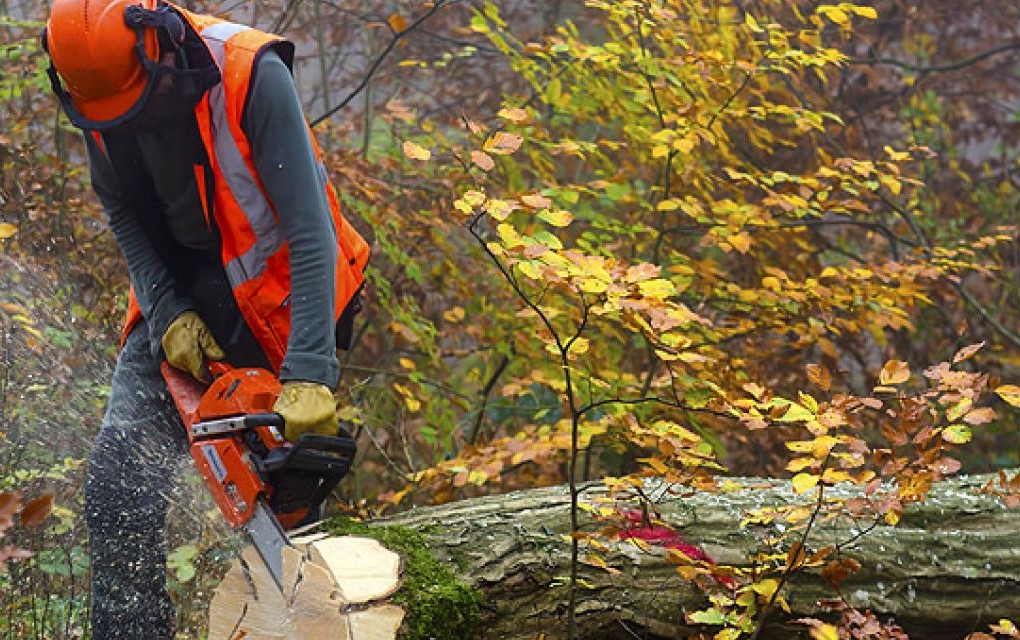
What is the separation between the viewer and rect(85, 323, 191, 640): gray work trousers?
270 centimetres

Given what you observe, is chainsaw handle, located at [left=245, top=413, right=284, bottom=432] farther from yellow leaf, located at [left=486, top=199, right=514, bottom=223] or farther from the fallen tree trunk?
yellow leaf, located at [left=486, top=199, right=514, bottom=223]

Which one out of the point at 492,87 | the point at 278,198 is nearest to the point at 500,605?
the point at 278,198

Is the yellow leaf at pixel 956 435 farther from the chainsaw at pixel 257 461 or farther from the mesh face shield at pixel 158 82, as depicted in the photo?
the mesh face shield at pixel 158 82

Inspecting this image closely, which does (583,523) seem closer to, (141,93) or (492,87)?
(141,93)

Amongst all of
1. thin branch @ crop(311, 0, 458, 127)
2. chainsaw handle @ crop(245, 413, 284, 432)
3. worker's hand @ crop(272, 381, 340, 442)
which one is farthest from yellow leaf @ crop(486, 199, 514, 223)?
thin branch @ crop(311, 0, 458, 127)

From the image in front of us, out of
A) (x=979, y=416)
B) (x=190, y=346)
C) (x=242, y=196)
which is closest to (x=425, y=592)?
(x=190, y=346)

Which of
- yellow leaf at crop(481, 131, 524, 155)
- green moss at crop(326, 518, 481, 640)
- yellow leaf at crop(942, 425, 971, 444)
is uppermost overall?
yellow leaf at crop(481, 131, 524, 155)

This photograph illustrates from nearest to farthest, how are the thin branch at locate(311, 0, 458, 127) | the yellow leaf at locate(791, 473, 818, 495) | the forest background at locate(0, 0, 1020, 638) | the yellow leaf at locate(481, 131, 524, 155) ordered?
the yellow leaf at locate(791, 473, 818, 495) < the forest background at locate(0, 0, 1020, 638) < the yellow leaf at locate(481, 131, 524, 155) < the thin branch at locate(311, 0, 458, 127)

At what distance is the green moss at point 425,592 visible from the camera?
2.66m

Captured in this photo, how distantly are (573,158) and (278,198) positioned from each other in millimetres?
4295

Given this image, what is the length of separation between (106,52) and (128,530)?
1.16m

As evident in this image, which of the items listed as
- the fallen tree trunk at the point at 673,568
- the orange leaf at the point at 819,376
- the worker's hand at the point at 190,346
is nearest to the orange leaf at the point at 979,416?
the orange leaf at the point at 819,376

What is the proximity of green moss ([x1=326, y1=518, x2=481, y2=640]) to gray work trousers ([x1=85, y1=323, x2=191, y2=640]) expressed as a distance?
45 centimetres

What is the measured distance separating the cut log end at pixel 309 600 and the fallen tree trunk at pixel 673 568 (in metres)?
0.12
